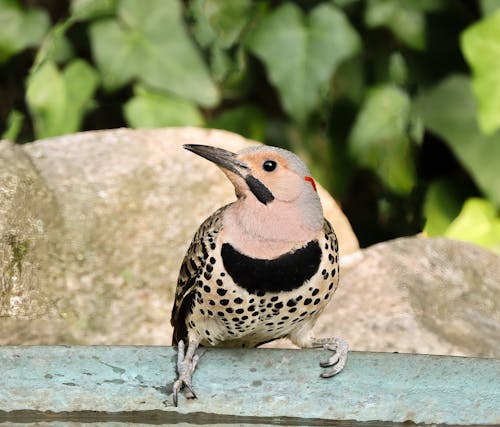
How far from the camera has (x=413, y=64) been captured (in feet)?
15.9

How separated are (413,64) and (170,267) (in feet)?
6.25

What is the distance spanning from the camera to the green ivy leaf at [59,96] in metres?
4.46

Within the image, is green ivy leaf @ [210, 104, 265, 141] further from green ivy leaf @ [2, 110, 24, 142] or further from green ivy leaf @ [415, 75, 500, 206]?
green ivy leaf @ [2, 110, 24, 142]

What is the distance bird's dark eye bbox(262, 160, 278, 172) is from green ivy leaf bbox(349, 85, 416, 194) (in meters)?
2.38

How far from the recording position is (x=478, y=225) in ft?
14.3

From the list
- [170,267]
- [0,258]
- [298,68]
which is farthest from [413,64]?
[0,258]

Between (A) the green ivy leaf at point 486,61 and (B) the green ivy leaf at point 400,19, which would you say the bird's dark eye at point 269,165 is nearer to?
(A) the green ivy leaf at point 486,61

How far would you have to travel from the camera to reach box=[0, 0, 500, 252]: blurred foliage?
443 centimetres

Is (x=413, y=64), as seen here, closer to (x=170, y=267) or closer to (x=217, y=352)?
(x=170, y=267)

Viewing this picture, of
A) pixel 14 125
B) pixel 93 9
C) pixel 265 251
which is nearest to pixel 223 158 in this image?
pixel 265 251

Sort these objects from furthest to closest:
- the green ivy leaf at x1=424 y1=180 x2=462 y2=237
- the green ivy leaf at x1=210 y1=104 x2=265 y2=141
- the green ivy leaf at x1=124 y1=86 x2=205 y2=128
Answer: the green ivy leaf at x1=210 y1=104 x2=265 y2=141 < the green ivy leaf at x1=424 y1=180 x2=462 y2=237 < the green ivy leaf at x1=124 y1=86 x2=205 y2=128

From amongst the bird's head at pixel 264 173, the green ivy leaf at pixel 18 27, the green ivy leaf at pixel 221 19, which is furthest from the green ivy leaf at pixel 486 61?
the bird's head at pixel 264 173

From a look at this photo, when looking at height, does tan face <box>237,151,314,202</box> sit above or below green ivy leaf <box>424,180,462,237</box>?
above

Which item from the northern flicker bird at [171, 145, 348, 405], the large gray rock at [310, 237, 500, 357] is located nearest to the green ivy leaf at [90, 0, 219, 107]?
the large gray rock at [310, 237, 500, 357]
